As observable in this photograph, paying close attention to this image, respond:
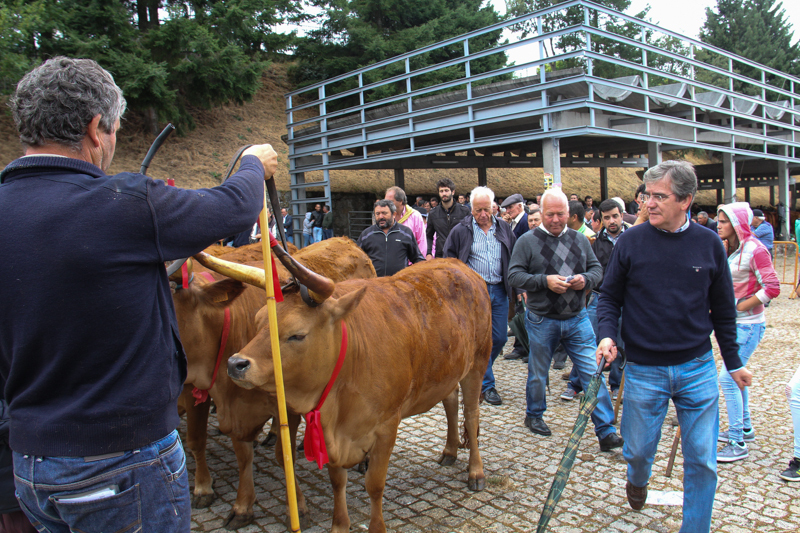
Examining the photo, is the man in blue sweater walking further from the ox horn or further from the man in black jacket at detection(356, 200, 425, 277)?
the man in black jacket at detection(356, 200, 425, 277)

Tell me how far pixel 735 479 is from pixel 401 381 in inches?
109

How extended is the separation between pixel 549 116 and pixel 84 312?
1244 cm

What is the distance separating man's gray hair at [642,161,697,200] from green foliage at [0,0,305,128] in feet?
58.3

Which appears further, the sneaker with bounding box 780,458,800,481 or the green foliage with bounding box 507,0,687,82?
the green foliage with bounding box 507,0,687,82

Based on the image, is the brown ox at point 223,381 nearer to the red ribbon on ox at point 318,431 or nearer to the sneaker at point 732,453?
the red ribbon on ox at point 318,431

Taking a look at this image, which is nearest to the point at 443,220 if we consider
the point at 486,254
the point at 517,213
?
the point at 517,213

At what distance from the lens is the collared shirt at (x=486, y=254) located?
20.3 ft

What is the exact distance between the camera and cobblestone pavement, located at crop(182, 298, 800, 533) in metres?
3.62

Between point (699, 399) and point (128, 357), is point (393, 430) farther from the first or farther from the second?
point (128, 357)

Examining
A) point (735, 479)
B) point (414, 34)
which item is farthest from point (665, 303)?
point (414, 34)

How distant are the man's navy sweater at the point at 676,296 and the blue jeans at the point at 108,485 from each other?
261 centimetres

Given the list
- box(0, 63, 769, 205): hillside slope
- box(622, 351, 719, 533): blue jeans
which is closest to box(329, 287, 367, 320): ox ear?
box(622, 351, 719, 533): blue jeans

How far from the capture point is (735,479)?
4117 millimetres

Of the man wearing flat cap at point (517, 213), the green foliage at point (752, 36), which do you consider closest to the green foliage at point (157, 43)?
the man wearing flat cap at point (517, 213)
